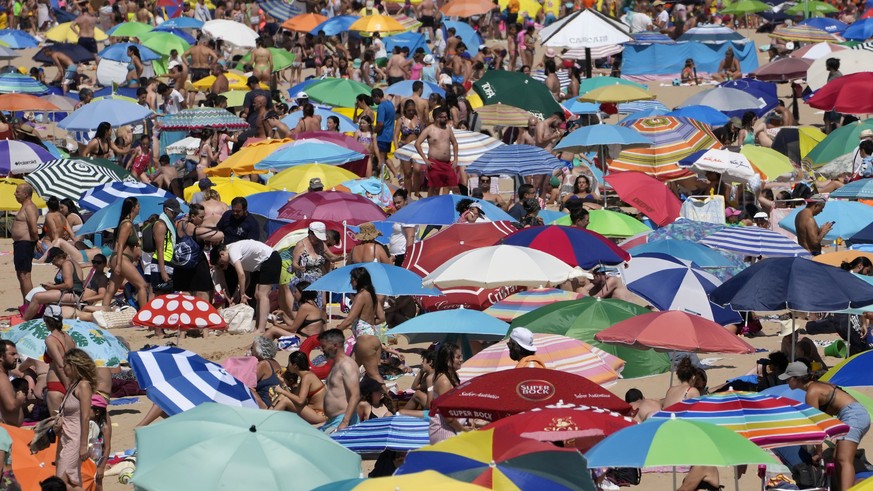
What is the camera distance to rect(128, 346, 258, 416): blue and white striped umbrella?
9891 millimetres

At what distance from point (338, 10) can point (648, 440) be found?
24.6m

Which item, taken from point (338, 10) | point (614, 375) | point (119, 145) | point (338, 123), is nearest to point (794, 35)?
point (338, 10)

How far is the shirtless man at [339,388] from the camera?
33.1 ft

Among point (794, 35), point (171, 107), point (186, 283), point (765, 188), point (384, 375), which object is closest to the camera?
point (384, 375)

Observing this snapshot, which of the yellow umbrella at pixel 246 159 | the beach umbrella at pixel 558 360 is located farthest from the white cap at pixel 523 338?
the yellow umbrella at pixel 246 159

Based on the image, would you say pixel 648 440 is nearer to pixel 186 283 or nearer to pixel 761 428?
pixel 761 428

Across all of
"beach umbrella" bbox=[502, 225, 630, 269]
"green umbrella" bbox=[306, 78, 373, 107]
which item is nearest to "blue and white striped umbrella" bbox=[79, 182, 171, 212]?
"beach umbrella" bbox=[502, 225, 630, 269]

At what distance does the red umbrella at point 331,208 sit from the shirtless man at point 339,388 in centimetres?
417

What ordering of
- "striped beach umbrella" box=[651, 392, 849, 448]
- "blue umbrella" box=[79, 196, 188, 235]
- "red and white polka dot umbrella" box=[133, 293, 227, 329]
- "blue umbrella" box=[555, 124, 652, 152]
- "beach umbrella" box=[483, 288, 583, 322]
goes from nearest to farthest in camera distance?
"striped beach umbrella" box=[651, 392, 849, 448] → "beach umbrella" box=[483, 288, 583, 322] → "red and white polka dot umbrella" box=[133, 293, 227, 329] → "blue umbrella" box=[79, 196, 188, 235] → "blue umbrella" box=[555, 124, 652, 152]

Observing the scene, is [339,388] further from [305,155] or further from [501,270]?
[305,155]

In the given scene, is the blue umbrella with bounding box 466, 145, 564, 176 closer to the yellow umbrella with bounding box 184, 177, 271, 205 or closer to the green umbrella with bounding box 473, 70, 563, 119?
the yellow umbrella with bounding box 184, 177, 271, 205

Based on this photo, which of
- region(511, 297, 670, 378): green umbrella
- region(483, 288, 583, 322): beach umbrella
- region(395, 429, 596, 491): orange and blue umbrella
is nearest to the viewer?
region(395, 429, 596, 491): orange and blue umbrella

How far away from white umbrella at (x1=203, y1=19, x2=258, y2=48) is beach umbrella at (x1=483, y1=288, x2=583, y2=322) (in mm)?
15810

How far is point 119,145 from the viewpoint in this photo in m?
19.2
